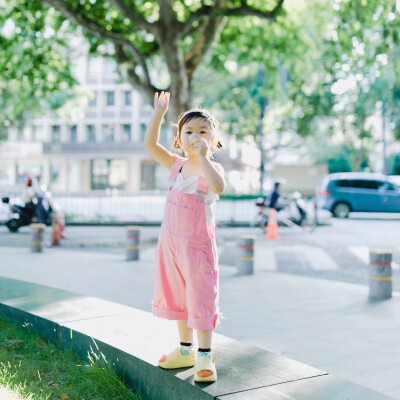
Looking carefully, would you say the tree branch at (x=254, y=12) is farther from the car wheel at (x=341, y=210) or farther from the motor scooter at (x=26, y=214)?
the car wheel at (x=341, y=210)

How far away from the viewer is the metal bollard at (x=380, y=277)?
6602mm

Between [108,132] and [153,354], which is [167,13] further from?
[108,132]

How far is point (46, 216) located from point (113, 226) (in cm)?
431

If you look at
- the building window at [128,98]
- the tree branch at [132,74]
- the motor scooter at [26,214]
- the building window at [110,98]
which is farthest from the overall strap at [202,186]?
the building window at [110,98]

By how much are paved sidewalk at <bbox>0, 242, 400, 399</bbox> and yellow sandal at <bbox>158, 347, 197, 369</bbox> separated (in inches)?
48.5

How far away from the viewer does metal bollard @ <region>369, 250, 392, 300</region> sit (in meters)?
6.60

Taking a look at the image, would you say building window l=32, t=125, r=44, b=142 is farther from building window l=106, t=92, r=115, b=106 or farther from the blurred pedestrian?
the blurred pedestrian

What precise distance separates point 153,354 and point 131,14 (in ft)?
33.9

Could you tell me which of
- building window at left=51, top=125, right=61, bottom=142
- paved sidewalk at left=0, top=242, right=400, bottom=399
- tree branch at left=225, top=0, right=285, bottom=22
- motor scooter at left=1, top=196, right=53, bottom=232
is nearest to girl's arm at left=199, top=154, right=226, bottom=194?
paved sidewalk at left=0, top=242, right=400, bottom=399

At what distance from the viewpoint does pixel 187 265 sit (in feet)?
10.3

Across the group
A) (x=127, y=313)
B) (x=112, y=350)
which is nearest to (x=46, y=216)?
(x=127, y=313)

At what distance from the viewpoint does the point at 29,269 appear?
28.6ft

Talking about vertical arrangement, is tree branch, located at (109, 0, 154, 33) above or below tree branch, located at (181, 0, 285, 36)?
below

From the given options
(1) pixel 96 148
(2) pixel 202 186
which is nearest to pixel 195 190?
(2) pixel 202 186
